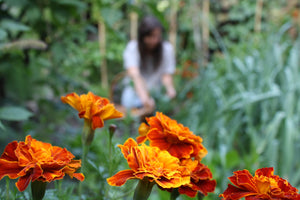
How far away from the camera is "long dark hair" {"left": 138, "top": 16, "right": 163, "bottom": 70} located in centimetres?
245

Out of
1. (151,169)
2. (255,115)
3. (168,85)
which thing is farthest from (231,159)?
(168,85)

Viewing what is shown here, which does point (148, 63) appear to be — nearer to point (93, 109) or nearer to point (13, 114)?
point (13, 114)

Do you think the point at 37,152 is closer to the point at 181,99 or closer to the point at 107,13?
the point at 107,13

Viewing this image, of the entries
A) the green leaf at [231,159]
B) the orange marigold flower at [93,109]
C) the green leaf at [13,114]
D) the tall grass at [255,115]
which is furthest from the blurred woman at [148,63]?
the orange marigold flower at [93,109]

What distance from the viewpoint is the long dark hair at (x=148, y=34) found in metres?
2.45

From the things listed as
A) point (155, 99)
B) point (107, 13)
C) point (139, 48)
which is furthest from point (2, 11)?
point (139, 48)

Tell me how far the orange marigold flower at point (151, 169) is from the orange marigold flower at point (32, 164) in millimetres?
50

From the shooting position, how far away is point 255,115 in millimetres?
1727

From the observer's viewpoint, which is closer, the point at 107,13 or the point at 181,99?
the point at 107,13

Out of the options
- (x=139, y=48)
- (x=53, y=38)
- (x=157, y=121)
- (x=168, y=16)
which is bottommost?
(x=157, y=121)

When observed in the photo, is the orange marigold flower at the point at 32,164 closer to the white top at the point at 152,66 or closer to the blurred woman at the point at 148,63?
the blurred woman at the point at 148,63

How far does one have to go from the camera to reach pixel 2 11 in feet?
3.07

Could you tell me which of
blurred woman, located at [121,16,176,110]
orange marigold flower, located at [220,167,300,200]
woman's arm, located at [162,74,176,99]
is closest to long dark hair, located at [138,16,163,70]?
blurred woman, located at [121,16,176,110]

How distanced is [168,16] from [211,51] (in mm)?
1023
